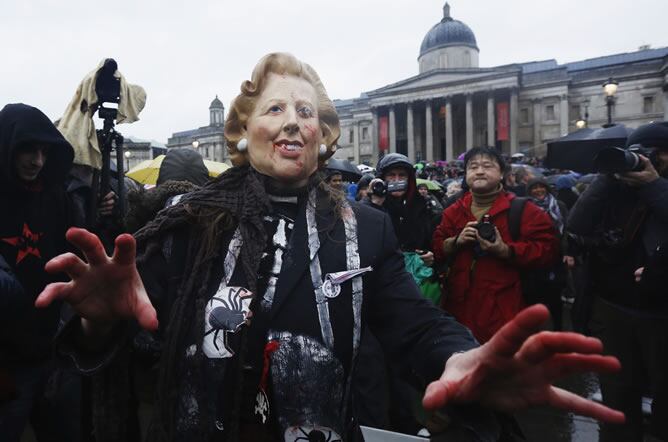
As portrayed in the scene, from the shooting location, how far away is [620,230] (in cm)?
300

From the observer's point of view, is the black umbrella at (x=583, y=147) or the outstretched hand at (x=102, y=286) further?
the black umbrella at (x=583, y=147)

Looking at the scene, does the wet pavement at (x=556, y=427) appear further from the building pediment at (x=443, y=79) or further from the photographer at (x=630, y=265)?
the building pediment at (x=443, y=79)

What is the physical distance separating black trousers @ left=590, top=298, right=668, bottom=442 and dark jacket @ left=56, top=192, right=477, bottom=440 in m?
2.06

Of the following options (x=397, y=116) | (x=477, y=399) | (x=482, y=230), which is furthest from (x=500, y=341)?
(x=397, y=116)

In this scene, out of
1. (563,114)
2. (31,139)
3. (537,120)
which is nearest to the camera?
(31,139)

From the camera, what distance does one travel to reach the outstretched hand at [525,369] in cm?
86

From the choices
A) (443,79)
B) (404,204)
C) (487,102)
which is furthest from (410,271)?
(443,79)

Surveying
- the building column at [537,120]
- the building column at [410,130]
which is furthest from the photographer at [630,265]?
the building column at [410,130]

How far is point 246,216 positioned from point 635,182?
8.03 feet

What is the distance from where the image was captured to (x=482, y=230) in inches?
122

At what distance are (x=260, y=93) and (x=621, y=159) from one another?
2199mm

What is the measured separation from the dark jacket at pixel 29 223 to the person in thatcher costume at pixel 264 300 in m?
1.21

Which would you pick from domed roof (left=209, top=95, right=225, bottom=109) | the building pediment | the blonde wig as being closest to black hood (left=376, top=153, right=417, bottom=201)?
the blonde wig

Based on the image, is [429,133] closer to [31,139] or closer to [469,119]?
[469,119]
